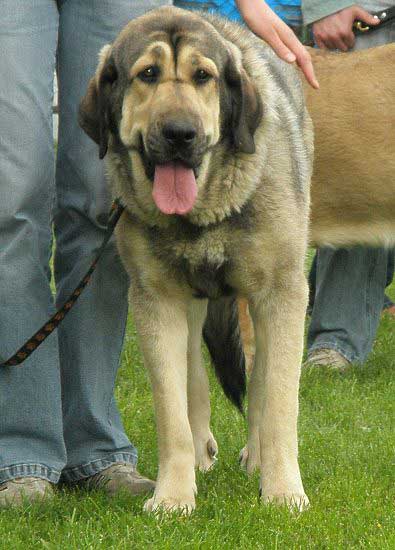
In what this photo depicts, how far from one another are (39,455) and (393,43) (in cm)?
301

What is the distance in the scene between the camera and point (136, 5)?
12.7 ft

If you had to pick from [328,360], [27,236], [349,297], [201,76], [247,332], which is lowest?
[328,360]

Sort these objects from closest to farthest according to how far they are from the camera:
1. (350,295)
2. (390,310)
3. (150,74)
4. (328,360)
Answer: (150,74) < (328,360) < (350,295) < (390,310)

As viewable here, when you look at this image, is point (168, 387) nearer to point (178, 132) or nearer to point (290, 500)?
point (290, 500)

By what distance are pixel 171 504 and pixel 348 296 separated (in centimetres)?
298

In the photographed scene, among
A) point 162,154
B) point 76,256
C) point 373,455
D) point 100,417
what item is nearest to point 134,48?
point 162,154

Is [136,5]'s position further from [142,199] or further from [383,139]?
[383,139]

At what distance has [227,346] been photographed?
175 inches

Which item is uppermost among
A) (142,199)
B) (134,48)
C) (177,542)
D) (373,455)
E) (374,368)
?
(134,48)

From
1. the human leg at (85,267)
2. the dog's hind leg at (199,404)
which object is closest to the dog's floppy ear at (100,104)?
the human leg at (85,267)

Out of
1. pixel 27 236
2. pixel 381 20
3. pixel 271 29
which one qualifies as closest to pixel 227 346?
pixel 27 236

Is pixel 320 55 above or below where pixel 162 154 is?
below

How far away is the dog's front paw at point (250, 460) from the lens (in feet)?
13.8

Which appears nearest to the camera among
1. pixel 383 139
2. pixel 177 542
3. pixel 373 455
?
pixel 177 542
